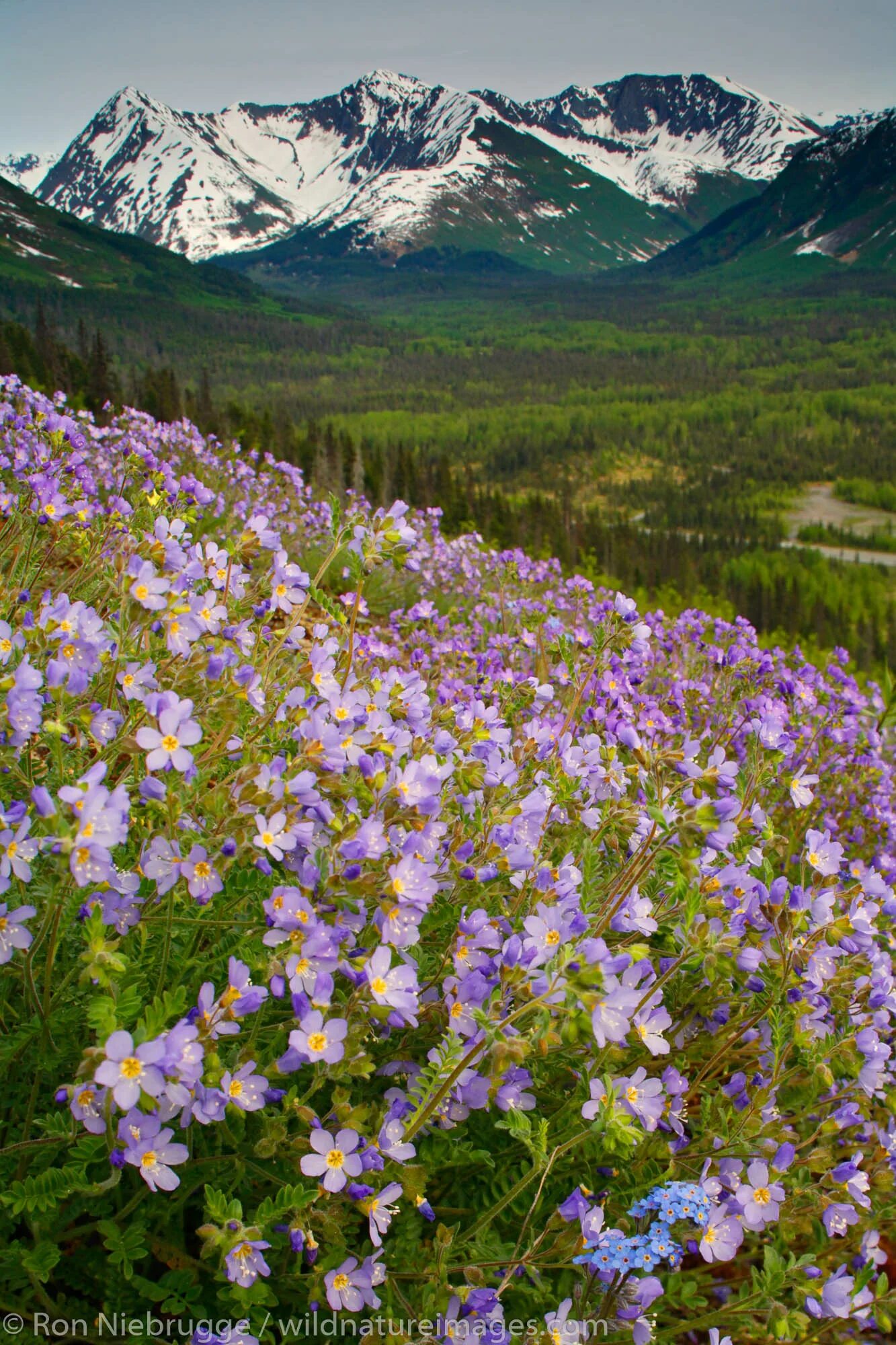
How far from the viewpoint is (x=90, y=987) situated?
2305 millimetres

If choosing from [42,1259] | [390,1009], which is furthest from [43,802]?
[42,1259]

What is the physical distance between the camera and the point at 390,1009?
7.06 ft

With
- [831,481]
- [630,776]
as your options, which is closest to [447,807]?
[630,776]

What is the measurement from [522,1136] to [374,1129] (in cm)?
47

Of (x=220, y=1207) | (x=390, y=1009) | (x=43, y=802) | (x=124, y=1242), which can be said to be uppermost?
(x=43, y=802)

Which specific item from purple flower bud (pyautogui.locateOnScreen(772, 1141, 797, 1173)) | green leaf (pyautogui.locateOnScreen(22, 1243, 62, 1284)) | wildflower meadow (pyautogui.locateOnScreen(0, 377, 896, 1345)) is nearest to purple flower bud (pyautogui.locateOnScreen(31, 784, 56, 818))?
wildflower meadow (pyautogui.locateOnScreen(0, 377, 896, 1345))

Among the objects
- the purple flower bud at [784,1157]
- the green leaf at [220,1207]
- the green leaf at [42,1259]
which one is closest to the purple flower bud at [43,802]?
the green leaf at [220,1207]

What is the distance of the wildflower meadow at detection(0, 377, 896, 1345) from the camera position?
2.09 metres

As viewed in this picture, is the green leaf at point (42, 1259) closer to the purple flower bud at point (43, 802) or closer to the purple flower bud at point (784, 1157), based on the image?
the purple flower bud at point (43, 802)

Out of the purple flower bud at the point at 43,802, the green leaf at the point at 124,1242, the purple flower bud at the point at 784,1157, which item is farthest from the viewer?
the purple flower bud at the point at 784,1157

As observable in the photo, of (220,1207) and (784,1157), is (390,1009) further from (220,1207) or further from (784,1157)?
(784,1157)

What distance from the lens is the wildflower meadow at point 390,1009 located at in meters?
2.09

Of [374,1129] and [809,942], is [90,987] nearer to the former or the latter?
[374,1129]

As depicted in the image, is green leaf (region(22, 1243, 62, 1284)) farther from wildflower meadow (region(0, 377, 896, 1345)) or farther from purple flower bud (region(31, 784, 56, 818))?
purple flower bud (region(31, 784, 56, 818))
